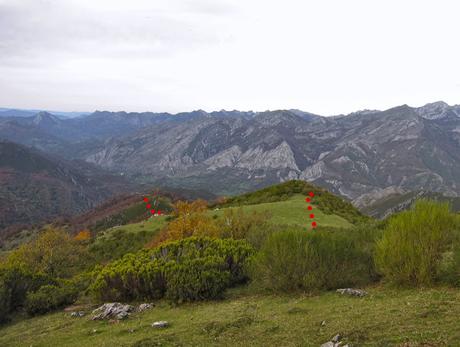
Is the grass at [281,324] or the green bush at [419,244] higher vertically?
the green bush at [419,244]

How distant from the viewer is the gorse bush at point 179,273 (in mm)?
17031

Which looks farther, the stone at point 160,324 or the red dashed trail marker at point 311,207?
the red dashed trail marker at point 311,207

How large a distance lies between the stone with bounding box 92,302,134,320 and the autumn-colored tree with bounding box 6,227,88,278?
22342 millimetres

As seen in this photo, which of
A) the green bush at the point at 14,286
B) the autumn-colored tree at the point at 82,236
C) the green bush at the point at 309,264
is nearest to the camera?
the green bush at the point at 309,264

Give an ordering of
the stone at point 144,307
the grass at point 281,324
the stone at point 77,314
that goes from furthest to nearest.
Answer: the stone at point 77,314 < the stone at point 144,307 < the grass at point 281,324

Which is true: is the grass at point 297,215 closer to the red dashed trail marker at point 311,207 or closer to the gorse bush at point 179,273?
the red dashed trail marker at point 311,207

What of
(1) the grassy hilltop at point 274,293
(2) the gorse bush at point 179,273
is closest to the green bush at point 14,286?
(1) the grassy hilltop at point 274,293

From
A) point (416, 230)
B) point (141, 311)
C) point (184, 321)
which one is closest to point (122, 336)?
point (184, 321)

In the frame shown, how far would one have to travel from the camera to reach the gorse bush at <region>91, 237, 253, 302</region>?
17.0 meters

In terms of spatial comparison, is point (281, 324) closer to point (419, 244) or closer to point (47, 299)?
point (419, 244)

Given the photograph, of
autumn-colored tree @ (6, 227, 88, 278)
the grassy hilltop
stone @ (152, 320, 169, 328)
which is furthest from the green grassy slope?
stone @ (152, 320, 169, 328)

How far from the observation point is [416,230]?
14000 millimetres

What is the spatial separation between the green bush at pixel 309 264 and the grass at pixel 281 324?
0.64 metres

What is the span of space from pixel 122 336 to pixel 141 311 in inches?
125
